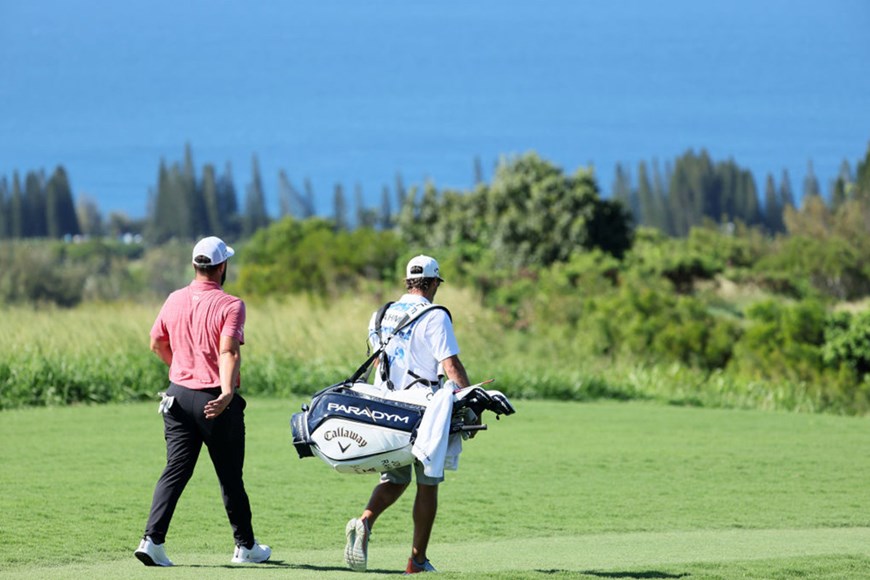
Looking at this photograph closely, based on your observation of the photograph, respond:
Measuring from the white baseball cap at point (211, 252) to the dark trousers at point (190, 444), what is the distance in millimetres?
729

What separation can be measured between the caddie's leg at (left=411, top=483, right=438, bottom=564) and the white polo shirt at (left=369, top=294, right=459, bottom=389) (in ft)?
1.99

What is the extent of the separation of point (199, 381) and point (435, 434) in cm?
145

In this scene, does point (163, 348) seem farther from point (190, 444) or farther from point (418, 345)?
point (418, 345)

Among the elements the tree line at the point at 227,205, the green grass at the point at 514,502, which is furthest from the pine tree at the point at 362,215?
the green grass at the point at 514,502

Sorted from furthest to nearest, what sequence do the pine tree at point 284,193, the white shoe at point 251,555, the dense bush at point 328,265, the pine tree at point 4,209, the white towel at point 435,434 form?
the pine tree at point 284,193 < the pine tree at point 4,209 < the dense bush at point 328,265 < the white shoe at point 251,555 < the white towel at point 435,434

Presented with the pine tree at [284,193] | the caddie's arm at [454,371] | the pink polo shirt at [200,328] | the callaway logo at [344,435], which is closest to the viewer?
the callaway logo at [344,435]

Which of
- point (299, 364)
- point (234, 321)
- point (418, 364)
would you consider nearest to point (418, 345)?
point (418, 364)

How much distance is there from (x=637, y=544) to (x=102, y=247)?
3600 inches

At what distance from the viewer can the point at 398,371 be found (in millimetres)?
7223

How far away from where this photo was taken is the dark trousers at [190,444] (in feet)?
24.1

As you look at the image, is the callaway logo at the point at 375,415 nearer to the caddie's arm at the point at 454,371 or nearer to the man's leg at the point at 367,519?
the caddie's arm at the point at 454,371

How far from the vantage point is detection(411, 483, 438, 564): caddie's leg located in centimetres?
722

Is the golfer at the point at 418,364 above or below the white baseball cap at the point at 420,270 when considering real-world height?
below

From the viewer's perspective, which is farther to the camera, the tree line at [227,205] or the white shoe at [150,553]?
the tree line at [227,205]
